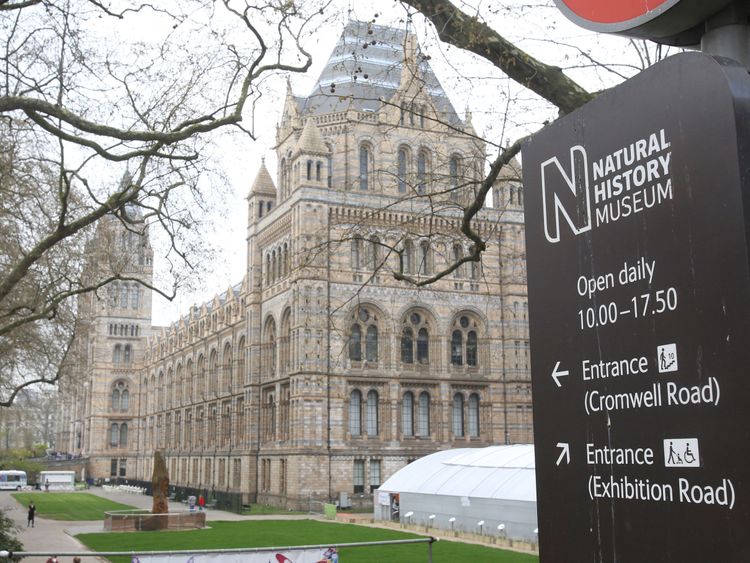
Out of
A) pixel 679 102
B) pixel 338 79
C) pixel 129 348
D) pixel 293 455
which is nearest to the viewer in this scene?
pixel 679 102

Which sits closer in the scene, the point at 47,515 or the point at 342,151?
the point at 47,515

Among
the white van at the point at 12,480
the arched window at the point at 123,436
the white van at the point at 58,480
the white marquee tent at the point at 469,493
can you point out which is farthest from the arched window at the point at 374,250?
the arched window at the point at 123,436

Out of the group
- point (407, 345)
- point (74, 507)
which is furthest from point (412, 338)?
point (74, 507)

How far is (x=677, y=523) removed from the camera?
227 centimetres

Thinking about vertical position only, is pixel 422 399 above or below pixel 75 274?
below

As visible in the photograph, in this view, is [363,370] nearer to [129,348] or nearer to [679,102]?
[679,102]

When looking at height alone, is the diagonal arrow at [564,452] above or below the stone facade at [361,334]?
below

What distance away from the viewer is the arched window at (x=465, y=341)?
4909 centimetres

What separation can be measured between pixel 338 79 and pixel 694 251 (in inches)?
2008

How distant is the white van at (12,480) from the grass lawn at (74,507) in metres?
17.1

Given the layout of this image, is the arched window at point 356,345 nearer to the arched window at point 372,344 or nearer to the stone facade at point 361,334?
the stone facade at point 361,334

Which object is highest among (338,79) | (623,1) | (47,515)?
(338,79)

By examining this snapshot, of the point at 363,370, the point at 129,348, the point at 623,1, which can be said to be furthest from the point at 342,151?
the point at 129,348

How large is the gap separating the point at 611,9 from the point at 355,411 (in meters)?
44.4
